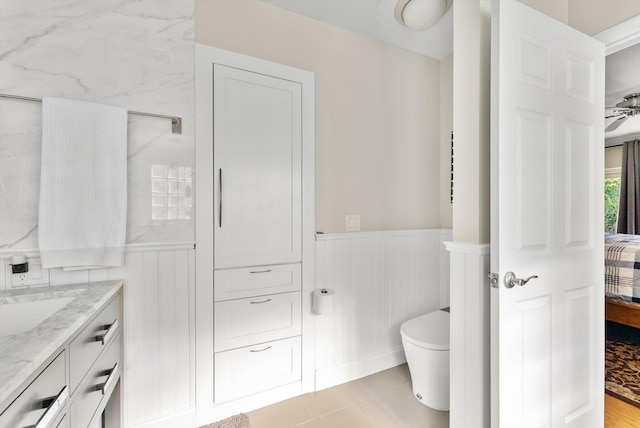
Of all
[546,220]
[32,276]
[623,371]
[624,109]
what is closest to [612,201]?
[624,109]

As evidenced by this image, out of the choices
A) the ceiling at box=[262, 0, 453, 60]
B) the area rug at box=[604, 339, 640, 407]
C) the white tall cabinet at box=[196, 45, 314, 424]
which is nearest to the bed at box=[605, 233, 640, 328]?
the area rug at box=[604, 339, 640, 407]


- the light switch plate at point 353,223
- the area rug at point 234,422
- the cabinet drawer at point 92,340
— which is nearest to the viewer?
the cabinet drawer at point 92,340

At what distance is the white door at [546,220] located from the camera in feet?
3.84

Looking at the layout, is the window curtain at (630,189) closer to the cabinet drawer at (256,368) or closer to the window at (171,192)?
the cabinet drawer at (256,368)

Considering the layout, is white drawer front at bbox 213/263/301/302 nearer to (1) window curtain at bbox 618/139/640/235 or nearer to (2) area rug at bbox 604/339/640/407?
(2) area rug at bbox 604/339/640/407

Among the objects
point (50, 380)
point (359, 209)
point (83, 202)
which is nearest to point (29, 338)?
point (50, 380)

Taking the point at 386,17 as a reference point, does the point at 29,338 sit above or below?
→ below

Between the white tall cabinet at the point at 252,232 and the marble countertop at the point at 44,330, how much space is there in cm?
53

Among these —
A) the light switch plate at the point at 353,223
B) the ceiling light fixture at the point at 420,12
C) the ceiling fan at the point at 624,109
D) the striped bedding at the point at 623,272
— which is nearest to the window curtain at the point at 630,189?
the ceiling fan at the point at 624,109

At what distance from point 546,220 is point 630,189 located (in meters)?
5.84

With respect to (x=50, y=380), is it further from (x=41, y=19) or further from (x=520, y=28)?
(x=520, y=28)

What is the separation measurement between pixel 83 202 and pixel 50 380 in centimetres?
91

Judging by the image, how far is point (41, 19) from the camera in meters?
1.40

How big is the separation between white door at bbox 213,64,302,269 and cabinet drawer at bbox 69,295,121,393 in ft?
1.78
